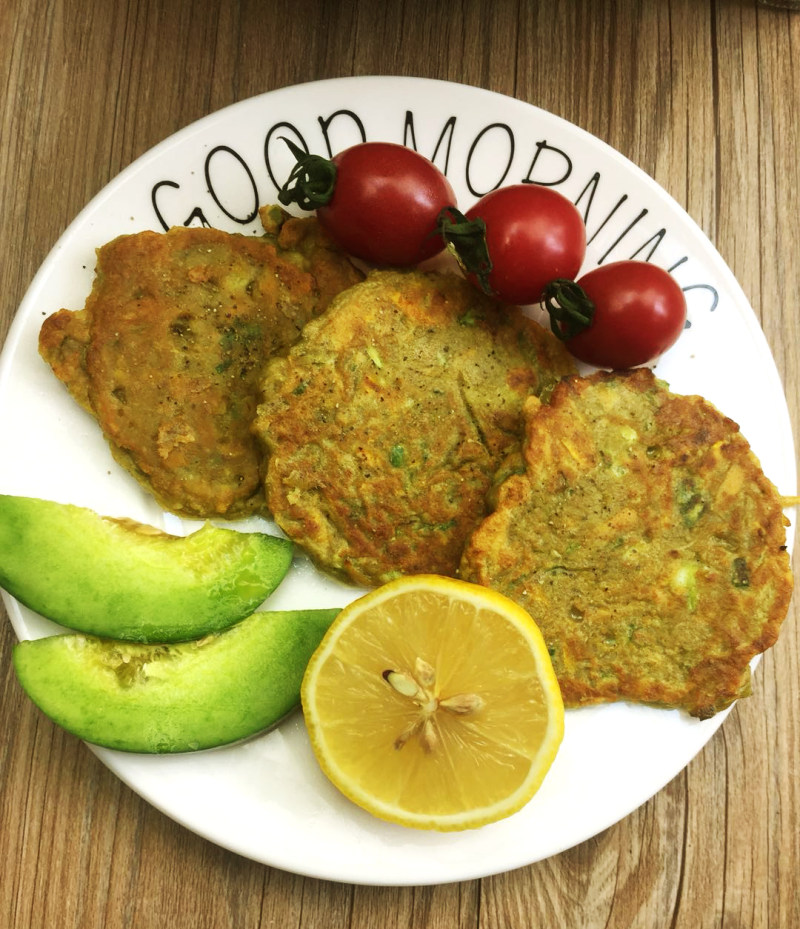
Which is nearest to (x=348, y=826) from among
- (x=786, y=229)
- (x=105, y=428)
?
(x=105, y=428)

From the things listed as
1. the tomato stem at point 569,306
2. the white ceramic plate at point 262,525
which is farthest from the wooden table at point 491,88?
the tomato stem at point 569,306

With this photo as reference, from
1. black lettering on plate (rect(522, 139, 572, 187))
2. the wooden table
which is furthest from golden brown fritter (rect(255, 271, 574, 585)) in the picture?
the wooden table

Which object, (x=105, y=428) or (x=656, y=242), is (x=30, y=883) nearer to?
(x=105, y=428)

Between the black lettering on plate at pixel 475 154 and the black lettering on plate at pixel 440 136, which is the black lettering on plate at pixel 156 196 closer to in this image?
the black lettering on plate at pixel 440 136

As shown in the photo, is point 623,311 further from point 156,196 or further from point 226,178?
point 156,196

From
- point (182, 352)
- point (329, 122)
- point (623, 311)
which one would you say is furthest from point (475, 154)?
point (182, 352)
